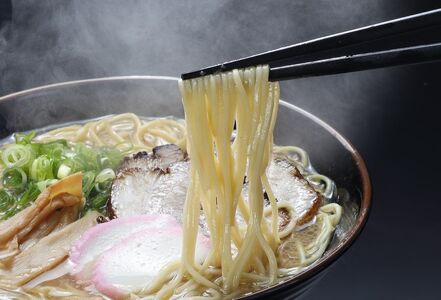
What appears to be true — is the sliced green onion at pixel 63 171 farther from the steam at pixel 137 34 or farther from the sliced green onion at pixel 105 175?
the steam at pixel 137 34

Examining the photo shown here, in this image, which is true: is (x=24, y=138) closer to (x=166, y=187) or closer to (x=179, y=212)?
(x=166, y=187)

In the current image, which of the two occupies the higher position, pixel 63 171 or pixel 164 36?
pixel 164 36

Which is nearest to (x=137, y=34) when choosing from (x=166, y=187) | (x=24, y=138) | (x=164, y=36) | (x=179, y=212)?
(x=164, y=36)

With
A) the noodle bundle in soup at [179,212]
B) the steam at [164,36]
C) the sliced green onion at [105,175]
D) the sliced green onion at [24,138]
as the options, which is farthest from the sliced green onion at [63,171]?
the steam at [164,36]

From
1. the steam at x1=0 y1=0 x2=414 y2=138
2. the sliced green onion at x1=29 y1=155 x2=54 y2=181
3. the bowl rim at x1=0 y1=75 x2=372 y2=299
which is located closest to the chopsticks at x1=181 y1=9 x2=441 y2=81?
the bowl rim at x1=0 y1=75 x2=372 y2=299

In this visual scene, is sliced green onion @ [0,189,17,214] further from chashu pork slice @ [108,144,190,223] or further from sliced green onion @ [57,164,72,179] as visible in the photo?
chashu pork slice @ [108,144,190,223]

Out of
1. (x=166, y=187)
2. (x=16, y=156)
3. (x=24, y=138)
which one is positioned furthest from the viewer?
(x=24, y=138)

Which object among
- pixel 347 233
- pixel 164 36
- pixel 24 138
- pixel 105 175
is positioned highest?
pixel 164 36
